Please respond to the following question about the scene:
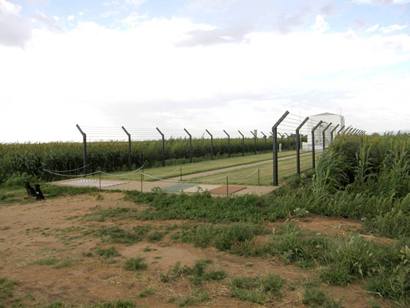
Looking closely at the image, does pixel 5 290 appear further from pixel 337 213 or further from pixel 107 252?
pixel 337 213

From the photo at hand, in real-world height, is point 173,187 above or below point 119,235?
above

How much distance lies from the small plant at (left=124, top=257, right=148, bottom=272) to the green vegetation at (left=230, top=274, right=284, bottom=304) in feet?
4.02

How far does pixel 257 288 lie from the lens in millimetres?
4230

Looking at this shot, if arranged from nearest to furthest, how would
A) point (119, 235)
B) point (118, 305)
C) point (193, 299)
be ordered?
point (118, 305)
point (193, 299)
point (119, 235)

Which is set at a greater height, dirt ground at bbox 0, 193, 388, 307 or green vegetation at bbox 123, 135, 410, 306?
green vegetation at bbox 123, 135, 410, 306

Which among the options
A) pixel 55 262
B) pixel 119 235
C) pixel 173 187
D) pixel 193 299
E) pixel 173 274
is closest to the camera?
pixel 193 299

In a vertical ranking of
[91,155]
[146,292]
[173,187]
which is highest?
[91,155]

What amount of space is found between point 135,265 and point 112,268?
288 millimetres

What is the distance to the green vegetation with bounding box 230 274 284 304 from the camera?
158 inches

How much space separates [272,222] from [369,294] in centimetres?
309

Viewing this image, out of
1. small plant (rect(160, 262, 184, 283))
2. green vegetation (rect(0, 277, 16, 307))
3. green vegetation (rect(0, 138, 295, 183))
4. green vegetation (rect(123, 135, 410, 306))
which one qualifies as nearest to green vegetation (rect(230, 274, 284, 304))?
green vegetation (rect(123, 135, 410, 306))

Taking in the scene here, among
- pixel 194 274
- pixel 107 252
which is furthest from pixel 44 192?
pixel 194 274

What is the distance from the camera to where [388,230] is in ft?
20.9

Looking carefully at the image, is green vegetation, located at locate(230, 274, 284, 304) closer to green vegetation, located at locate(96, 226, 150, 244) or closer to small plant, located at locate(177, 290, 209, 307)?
small plant, located at locate(177, 290, 209, 307)
